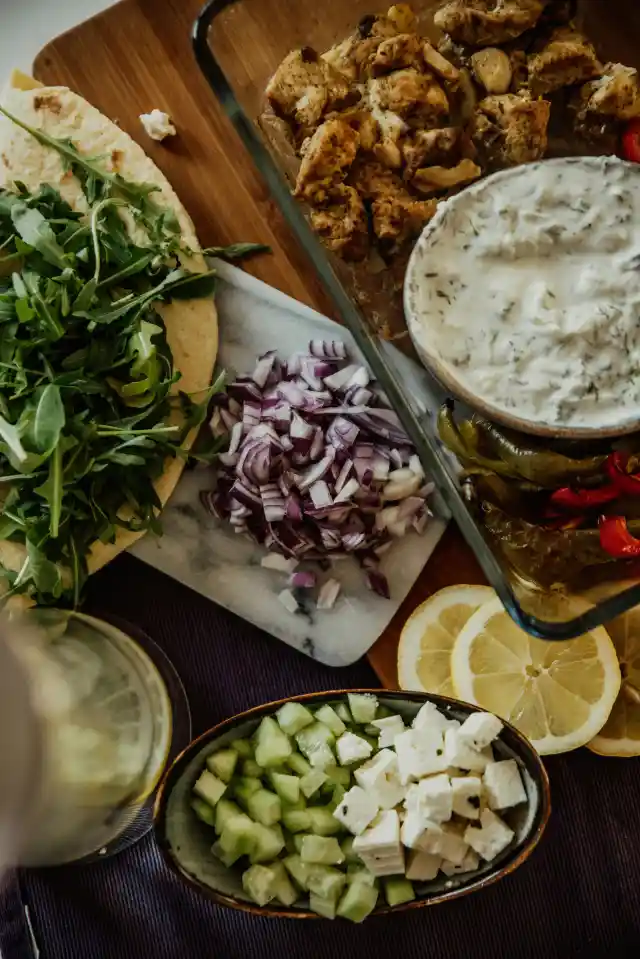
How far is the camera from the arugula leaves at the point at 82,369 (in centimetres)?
186

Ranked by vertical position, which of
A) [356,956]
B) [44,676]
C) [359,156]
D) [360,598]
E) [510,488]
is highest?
[359,156]

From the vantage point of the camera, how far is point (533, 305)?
1.68 metres

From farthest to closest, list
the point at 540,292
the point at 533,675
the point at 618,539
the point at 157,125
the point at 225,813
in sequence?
1. the point at 157,125
2. the point at 533,675
3. the point at 225,813
4. the point at 618,539
5. the point at 540,292

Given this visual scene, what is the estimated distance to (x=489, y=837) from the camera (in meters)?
1.83

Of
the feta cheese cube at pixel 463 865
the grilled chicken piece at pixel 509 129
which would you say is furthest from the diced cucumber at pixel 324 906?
the grilled chicken piece at pixel 509 129

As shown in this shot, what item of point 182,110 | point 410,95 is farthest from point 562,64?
point 182,110

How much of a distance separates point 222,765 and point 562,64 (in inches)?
61.2

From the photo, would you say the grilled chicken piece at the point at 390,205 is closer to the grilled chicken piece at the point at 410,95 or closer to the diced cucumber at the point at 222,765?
the grilled chicken piece at the point at 410,95

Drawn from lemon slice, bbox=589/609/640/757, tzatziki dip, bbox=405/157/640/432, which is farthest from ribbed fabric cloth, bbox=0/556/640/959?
tzatziki dip, bbox=405/157/640/432

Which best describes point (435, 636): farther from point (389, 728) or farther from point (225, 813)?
point (225, 813)

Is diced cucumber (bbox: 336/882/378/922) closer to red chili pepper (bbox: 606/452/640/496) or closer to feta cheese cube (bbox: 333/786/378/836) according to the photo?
feta cheese cube (bbox: 333/786/378/836)

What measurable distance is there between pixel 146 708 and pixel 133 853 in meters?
0.31

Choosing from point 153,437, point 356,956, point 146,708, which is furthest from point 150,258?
point 356,956

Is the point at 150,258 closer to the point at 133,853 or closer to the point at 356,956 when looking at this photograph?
the point at 133,853
